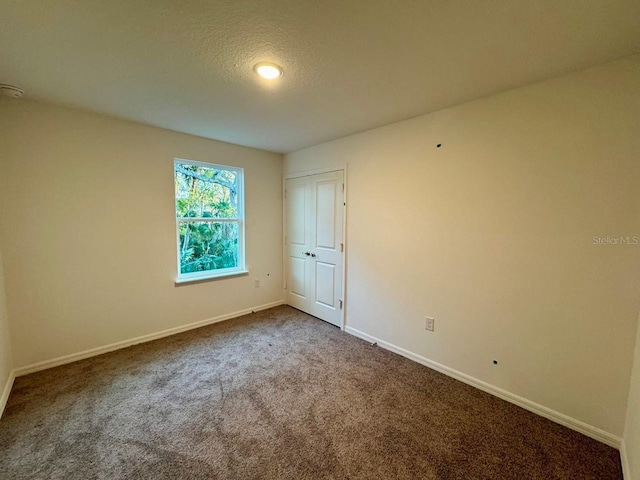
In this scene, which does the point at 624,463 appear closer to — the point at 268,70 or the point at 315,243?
the point at 315,243

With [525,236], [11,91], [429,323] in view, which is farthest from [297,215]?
[11,91]

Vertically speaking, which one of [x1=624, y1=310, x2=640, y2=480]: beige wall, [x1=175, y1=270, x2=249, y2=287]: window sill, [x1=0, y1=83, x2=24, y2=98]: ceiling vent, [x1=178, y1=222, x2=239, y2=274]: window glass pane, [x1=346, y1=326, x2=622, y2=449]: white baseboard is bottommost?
[x1=346, y1=326, x2=622, y2=449]: white baseboard

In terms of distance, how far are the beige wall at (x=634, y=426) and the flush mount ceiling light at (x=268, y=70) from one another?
270cm

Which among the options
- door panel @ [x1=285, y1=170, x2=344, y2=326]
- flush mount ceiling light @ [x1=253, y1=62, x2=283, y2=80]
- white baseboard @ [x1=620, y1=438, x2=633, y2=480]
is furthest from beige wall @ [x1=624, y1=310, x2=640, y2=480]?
flush mount ceiling light @ [x1=253, y1=62, x2=283, y2=80]

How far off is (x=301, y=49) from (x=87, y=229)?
257cm

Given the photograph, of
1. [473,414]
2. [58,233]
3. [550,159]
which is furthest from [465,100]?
[58,233]

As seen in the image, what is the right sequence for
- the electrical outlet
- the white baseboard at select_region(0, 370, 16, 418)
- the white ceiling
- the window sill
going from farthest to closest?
the window sill, the electrical outlet, the white baseboard at select_region(0, 370, 16, 418), the white ceiling

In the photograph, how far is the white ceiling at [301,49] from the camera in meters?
1.23

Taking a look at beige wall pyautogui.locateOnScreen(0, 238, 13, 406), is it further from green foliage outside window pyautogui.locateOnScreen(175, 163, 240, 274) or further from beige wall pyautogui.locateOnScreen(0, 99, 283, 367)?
green foliage outside window pyautogui.locateOnScreen(175, 163, 240, 274)

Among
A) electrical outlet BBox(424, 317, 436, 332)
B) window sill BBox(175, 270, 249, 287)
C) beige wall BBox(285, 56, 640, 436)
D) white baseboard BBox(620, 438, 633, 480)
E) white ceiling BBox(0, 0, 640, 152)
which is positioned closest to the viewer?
white ceiling BBox(0, 0, 640, 152)

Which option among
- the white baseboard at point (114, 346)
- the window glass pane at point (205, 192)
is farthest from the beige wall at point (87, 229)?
the window glass pane at point (205, 192)

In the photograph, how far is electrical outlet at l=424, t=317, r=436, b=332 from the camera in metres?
2.46

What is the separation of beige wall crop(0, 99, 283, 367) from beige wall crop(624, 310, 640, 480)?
369 cm

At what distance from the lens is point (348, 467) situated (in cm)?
146
